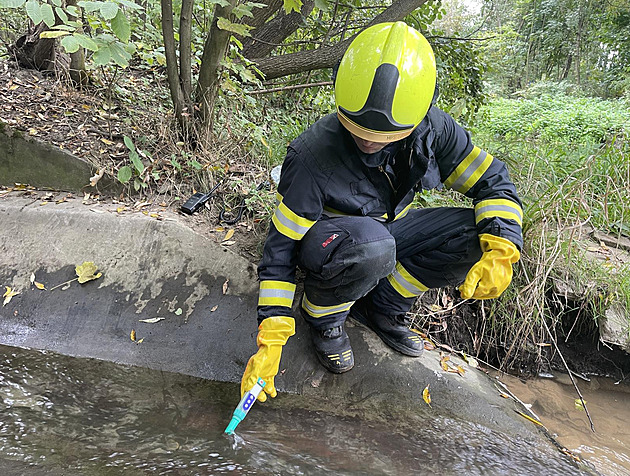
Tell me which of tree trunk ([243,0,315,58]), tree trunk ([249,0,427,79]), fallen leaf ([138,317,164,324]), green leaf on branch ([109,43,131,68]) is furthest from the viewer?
tree trunk ([243,0,315,58])

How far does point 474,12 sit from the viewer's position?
16.5 meters

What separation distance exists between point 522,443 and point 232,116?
2.68m

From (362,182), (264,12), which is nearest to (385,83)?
(362,182)

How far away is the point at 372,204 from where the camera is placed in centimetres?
172

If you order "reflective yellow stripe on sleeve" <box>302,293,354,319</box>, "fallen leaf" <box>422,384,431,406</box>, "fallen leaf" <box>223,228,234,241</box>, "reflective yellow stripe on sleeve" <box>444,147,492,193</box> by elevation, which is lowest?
"fallen leaf" <box>422,384,431,406</box>

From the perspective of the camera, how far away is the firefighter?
4.60ft

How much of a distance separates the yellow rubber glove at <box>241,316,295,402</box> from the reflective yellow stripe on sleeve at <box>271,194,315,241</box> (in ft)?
0.97

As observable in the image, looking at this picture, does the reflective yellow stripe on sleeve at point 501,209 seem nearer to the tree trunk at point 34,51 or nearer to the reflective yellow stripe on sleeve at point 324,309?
the reflective yellow stripe on sleeve at point 324,309

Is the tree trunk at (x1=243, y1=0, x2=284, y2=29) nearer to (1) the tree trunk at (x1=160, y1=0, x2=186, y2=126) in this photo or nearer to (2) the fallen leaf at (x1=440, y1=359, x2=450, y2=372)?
(1) the tree trunk at (x1=160, y1=0, x2=186, y2=126)

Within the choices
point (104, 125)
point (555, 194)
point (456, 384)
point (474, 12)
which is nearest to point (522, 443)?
point (456, 384)

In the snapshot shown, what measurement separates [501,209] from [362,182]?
52 cm

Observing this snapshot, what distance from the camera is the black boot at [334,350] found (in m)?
→ 1.80

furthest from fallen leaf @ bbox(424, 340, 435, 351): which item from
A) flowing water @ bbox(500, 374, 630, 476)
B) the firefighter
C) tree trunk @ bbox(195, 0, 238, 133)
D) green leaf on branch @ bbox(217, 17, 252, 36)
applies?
tree trunk @ bbox(195, 0, 238, 133)

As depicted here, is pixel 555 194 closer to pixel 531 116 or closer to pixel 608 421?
pixel 608 421
